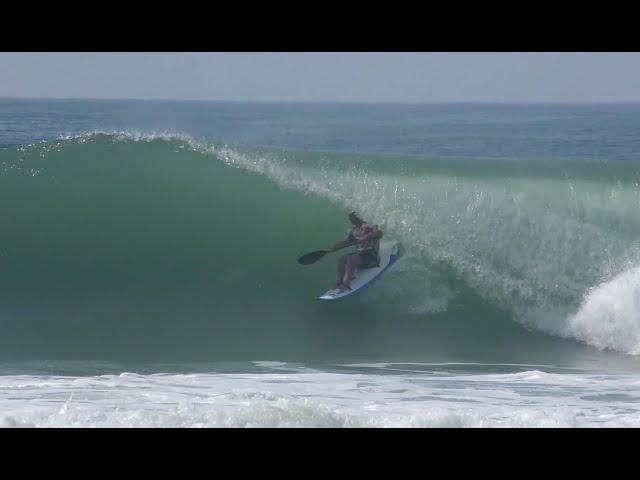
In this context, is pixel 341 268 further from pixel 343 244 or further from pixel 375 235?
pixel 375 235

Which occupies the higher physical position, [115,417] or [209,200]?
[209,200]

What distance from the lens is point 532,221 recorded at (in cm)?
1480

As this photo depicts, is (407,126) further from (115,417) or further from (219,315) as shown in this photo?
(115,417)

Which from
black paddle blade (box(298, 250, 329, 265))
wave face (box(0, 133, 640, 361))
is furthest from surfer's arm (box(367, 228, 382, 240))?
black paddle blade (box(298, 250, 329, 265))

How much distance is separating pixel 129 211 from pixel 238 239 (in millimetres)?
1719

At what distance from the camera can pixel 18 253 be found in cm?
1471

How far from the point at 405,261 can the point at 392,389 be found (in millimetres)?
3633

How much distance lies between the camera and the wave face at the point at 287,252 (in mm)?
12906

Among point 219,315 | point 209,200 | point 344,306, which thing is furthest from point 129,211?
point 344,306

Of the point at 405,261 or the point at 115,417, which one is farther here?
the point at 405,261

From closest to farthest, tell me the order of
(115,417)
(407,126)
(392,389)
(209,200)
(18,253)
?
(115,417), (392,389), (18,253), (209,200), (407,126)

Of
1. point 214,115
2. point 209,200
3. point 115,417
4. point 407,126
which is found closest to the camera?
point 115,417

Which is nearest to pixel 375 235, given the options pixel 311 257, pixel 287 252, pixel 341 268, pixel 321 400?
pixel 341 268

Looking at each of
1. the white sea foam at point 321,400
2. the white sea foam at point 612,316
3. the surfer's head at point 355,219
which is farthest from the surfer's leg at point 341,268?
the white sea foam at point 612,316
